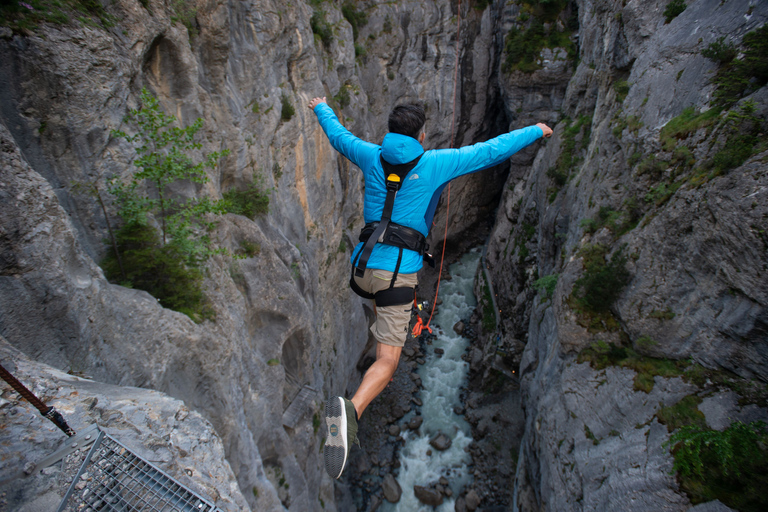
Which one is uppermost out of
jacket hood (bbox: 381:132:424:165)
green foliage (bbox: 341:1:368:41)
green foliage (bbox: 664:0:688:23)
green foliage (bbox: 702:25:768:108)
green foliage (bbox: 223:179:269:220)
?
green foliage (bbox: 341:1:368:41)

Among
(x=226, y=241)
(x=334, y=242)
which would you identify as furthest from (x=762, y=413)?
(x=334, y=242)

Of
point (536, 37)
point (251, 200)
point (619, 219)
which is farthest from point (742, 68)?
point (536, 37)

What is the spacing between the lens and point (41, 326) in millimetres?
3271

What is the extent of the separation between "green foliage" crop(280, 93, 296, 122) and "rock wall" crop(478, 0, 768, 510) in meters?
8.88

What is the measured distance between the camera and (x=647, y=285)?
701 centimetres

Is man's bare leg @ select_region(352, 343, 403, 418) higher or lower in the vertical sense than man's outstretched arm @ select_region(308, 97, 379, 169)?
lower

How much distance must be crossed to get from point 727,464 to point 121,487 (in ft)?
23.0

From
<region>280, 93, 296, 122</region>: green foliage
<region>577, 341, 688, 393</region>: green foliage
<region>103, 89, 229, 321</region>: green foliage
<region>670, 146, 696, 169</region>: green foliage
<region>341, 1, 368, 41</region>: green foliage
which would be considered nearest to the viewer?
<region>103, 89, 229, 321</region>: green foliage

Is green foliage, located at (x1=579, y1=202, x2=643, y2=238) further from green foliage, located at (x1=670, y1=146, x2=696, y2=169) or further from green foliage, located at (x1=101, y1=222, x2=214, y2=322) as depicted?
green foliage, located at (x1=101, y1=222, x2=214, y2=322)

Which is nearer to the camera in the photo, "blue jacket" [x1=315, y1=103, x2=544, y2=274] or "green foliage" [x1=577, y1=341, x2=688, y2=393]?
"blue jacket" [x1=315, y1=103, x2=544, y2=274]

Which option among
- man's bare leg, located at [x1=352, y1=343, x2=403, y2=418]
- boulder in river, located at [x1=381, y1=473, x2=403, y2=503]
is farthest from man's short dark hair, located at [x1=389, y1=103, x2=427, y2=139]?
boulder in river, located at [x1=381, y1=473, x2=403, y2=503]

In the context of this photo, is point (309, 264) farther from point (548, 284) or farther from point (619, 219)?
point (619, 219)

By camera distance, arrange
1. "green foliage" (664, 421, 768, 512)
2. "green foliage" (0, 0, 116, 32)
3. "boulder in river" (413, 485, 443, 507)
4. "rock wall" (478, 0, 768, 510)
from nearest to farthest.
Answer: "green foliage" (0, 0, 116, 32), "green foliage" (664, 421, 768, 512), "rock wall" (478, 0, 768, 510), "boulder in river" (413, 485, 443, 507)

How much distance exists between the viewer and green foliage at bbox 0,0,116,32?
3869mm
